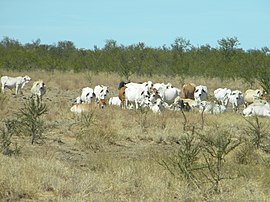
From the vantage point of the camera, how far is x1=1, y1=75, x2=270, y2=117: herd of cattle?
2177 cm

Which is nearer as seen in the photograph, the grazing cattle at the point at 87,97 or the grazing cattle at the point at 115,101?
the grazing cattle at the point at 87,97

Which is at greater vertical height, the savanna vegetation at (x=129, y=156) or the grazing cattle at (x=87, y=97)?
the grazing cattle at (x=87, y=97)

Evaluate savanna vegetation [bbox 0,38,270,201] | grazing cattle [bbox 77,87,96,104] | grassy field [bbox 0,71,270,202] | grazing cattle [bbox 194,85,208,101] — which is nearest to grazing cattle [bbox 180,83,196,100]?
grazing cattle [bbox 194,85,208,101]

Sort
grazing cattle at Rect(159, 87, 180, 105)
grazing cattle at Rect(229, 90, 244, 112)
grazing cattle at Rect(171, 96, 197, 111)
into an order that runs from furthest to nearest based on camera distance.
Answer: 1. grazing cattle at Rect(229, 90, 244, 112)
2. grazing cattle at Rect(159, 87, 180, 105)
3. grazing cattle at Rect(171, 96, 197, 111)

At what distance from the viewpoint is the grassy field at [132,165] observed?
28.3 feet

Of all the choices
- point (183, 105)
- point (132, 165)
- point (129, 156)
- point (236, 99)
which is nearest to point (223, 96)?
point (236, 99)

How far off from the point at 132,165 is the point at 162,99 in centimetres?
1365

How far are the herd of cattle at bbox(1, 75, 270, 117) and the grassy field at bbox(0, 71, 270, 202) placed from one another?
4.29m

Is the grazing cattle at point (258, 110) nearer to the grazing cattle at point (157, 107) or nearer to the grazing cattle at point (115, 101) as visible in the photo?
the grazing cattle at point (157, 107)

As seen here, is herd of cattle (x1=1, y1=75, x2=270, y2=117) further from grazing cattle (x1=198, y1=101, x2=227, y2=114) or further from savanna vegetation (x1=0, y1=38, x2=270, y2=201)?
savanna vegetation (x1=0, y1=38, x2=270, y2=201)

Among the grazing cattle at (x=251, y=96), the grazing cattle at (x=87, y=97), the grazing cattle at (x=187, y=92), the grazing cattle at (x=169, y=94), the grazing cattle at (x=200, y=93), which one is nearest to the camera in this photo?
the grazing cattle at (x=169, y=94)

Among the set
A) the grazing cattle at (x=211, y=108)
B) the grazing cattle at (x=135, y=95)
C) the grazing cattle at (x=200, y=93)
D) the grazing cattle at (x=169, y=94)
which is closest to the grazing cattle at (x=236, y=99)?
the grazing cattle at (x=200, y=93)

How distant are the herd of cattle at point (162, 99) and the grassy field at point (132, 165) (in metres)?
4.29

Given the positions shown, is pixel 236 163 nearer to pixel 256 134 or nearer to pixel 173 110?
pixel 256 134
